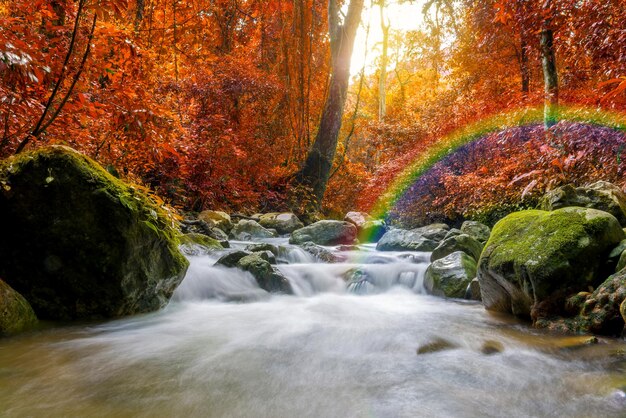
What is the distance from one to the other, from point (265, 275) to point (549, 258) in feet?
11.0

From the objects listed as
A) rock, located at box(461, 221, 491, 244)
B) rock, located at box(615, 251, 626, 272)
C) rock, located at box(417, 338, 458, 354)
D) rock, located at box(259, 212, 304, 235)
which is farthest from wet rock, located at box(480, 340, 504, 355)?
rock, located at box(259, 212, 304, 235)

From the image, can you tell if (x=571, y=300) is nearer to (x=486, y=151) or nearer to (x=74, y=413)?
(x=74, y=413)

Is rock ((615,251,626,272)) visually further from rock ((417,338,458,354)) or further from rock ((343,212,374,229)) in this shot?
rock ((343,212,374,229))

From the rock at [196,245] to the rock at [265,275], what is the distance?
3.21 feet

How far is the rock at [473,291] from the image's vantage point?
4.68m

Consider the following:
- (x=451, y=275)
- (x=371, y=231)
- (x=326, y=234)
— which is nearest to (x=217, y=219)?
(x=326, y=234)

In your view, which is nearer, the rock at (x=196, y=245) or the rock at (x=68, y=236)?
the rock at (x=68, y=236)

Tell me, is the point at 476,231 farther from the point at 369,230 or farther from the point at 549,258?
the point at 549,258

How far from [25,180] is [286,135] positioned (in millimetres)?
10605

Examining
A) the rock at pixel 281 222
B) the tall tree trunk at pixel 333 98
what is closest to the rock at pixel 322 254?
the rock at pixel 281 222

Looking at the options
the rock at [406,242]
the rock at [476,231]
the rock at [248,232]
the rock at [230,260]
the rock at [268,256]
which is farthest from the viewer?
the rock at [248,232]

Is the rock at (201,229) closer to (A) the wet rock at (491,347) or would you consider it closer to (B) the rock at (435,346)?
(B) the rock at (435,346)

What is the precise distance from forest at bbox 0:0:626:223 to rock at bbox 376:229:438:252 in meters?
1.56

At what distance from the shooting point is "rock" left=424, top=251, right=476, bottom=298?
4879 mm
